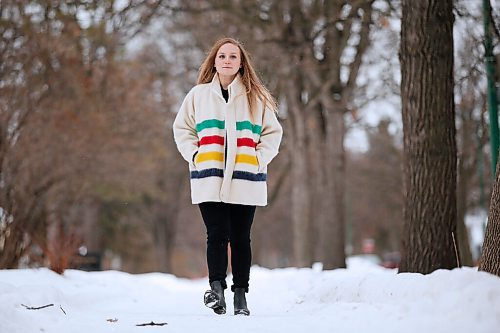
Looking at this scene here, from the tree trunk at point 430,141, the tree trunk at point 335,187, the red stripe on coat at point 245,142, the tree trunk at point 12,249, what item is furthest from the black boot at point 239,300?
the tree trunk at point 335,187

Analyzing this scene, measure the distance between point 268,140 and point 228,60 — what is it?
710mm

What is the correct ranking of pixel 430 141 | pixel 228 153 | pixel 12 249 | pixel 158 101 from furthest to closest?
pixel 158 101 < pixel 12 249 < pixel 430 141 < pixel 228 153

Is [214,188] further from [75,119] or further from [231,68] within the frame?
[75,119]

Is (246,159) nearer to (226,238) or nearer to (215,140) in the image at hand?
(215,140)

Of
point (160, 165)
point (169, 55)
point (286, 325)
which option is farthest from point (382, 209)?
point (286, 325)

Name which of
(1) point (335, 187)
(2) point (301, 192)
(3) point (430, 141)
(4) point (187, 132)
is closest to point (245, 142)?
(4) point (187, 132)

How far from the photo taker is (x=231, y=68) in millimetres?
5895

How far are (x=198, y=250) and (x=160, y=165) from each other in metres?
20.1

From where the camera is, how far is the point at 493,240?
511cm

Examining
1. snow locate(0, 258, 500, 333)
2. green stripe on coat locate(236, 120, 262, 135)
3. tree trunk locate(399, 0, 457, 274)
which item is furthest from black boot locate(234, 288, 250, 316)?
tree trunk locate(399, 0, 457, 274)

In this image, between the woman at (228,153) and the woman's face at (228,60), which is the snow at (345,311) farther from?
the woman's face at (228,60)

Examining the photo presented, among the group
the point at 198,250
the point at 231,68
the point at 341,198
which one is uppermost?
the point at 231,68

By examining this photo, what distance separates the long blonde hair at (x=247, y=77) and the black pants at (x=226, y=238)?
80 cm

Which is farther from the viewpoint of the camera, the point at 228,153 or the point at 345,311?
the point at 228,153
